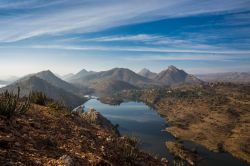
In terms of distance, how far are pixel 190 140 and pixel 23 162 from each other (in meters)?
105

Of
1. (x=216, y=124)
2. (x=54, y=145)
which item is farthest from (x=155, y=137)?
(x=54, y=145)

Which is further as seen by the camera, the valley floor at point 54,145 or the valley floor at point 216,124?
the valley floor at point 216,124

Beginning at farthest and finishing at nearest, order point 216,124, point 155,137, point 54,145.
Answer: point 216,124 < point 155,137 < point 54,145

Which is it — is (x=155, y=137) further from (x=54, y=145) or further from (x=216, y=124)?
(x=54, y=145)

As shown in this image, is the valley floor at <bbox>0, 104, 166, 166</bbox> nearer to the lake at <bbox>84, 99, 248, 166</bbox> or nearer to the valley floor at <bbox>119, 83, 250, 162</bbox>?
the lake at <bbox>84, 99, 248, 166</bbox>

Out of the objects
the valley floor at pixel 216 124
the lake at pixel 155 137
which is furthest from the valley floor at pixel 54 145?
the valley floor at pixel 216 124

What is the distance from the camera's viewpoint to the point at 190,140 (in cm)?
10988

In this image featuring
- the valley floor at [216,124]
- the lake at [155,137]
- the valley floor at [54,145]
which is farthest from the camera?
the valley floor at [216,124]

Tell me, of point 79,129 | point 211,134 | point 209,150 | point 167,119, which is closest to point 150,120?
point 167,119

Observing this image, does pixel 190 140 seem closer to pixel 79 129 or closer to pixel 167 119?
pixel 167 119

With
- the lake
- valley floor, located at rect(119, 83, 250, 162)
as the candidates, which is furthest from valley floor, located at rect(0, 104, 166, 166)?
valley floor, located at rect(119, 83, 250, 162)

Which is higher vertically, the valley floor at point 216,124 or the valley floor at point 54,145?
the valley floor at point 54,145

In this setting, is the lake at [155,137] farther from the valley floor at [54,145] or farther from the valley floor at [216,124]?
the valley floor at [54,145]

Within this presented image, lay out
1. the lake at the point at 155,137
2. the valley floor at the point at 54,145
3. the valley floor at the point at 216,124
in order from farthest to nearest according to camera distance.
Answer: the valley floor at the point at 216,124 < the lake at the point at 155,137 < the valley floor at the point at 54,145
